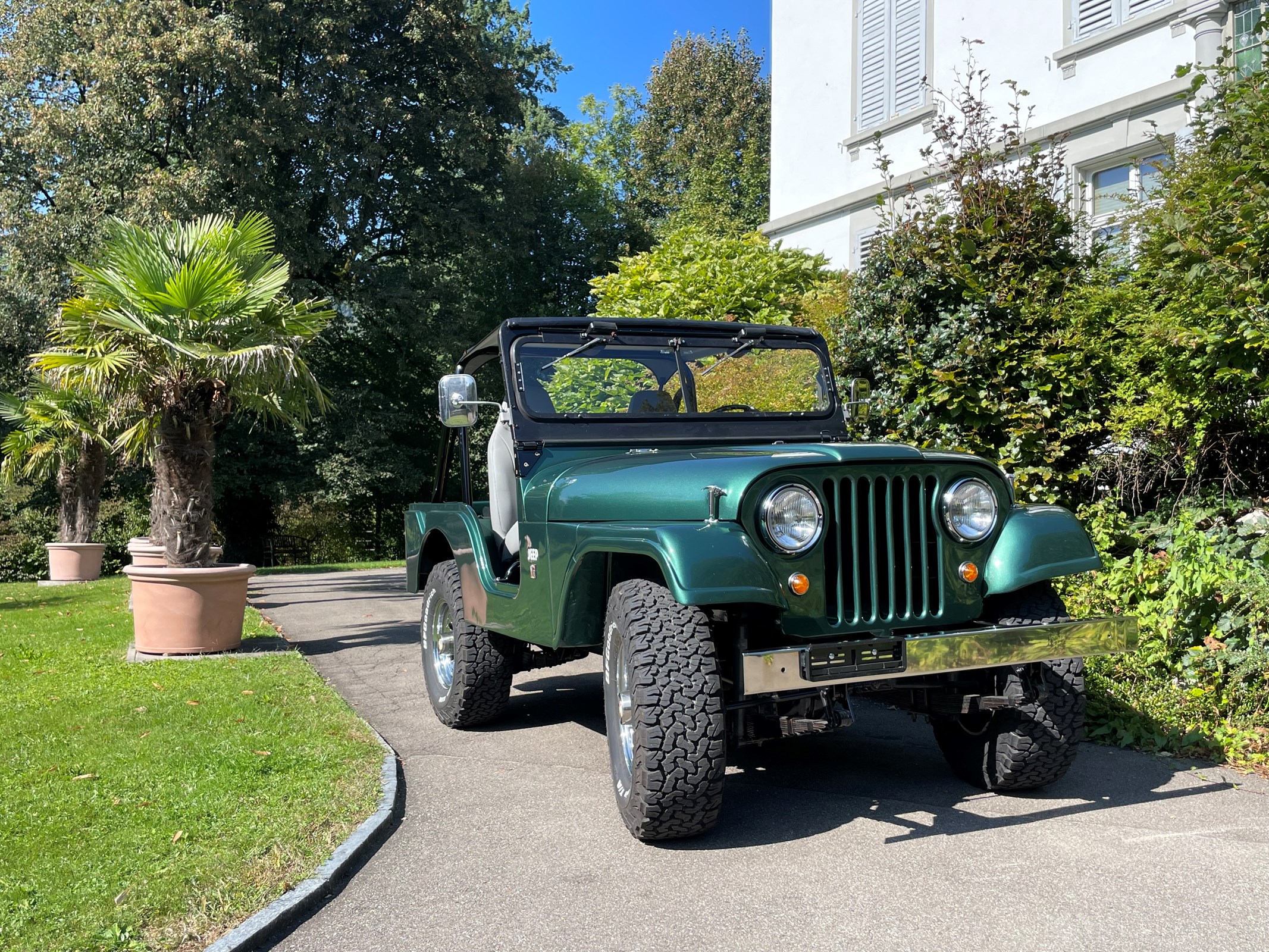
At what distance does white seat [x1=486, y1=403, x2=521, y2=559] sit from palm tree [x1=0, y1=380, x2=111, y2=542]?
11623 millimetres

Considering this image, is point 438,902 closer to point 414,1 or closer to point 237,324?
point 237,324

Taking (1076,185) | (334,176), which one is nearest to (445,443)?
(1076,185)

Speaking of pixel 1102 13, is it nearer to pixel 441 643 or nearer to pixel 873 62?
pixel 873 62

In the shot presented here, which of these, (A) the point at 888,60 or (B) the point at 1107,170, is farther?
(A) the point at 888,60

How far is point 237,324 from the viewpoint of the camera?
841 centimetres

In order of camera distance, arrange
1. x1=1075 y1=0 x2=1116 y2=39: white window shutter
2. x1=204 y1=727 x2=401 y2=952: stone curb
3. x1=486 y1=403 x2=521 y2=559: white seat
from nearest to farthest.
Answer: x1=204 y1=727 x2=401 y2=952: stone curb < x1=486 y1=403 x2=521 y2=559: white seat < x1=1075 y1=0 x2=1116 y2=39: white window shutter

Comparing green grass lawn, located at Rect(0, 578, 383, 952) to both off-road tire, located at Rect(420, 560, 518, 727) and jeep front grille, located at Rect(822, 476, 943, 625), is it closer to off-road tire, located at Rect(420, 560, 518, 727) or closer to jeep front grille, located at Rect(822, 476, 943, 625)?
off-road tire, located at Rect(420, 560, 518, 727)

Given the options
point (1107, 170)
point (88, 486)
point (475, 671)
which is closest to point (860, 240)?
point (1107, 170)

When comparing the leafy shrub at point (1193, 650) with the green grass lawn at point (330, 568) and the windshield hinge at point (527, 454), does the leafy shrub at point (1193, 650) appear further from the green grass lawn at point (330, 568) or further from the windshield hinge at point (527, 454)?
the green grass lawn at point (330, 568)

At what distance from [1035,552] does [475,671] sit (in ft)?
9.59

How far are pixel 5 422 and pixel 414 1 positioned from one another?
12.4 meters

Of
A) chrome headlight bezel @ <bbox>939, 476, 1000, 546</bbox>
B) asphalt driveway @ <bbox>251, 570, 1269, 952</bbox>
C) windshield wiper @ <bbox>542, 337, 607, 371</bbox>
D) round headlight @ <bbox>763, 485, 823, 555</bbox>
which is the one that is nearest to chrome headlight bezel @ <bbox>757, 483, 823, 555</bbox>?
round headlight @ <bbox>763, 485, 823, 555</bbox>

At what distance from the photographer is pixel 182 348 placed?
7.95m

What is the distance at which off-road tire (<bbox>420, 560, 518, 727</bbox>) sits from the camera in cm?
545
